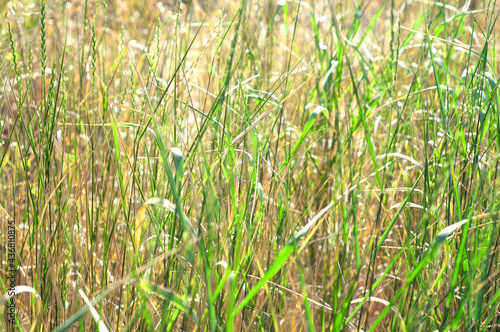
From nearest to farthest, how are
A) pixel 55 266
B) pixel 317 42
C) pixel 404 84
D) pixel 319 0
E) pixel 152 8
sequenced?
1. pixel 55 266
2. pixel 317 42
3. pixel 404 84
4. pixel 152 8
5. pixel 319 0

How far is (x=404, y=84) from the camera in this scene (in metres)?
1.86

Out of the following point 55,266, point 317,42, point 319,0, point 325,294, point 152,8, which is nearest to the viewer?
point 55,266

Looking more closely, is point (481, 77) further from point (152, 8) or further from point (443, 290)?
point (152, 8)

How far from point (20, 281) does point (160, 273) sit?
354mm

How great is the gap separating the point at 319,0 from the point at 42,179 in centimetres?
407

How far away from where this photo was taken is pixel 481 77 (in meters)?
0.88

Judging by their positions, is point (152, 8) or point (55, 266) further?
point (152, 8)

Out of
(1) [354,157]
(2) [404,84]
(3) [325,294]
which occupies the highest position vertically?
(2) [404,84]

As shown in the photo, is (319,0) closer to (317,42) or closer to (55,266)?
(317,42)

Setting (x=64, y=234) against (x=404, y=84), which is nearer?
(x=64, y=234)

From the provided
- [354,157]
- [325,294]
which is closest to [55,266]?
[325,294]

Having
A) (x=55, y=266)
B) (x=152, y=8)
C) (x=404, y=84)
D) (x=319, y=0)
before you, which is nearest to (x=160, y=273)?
(x=55, y=266)

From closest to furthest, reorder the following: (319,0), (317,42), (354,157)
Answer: (354,157) < (317,42) < (319,0)

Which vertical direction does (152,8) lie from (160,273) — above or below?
above
